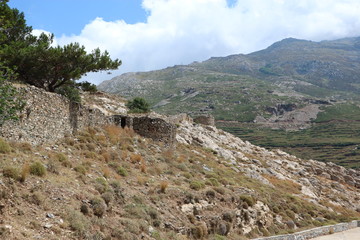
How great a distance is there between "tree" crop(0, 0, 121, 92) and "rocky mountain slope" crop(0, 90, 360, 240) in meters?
4.74

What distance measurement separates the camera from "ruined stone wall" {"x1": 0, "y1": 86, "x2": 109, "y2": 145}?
1414 centimetres

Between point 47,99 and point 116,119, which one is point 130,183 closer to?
point 47,99

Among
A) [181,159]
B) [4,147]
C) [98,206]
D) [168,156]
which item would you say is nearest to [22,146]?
[4,147]

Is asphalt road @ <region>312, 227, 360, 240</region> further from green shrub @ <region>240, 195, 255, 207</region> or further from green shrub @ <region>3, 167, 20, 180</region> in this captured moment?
green shrub @ <region>3, 167, 20, 180</region>

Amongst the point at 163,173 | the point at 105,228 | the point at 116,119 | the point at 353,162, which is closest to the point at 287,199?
the point at 163,173

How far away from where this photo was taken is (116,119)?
24.2 m

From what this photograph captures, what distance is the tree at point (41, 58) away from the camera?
64.3 feet

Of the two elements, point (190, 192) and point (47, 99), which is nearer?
point (190, 192)

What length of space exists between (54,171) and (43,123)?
4.60 meters

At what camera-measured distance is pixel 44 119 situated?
1609 centimetres

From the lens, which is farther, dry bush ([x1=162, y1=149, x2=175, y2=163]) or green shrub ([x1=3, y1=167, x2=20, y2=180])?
dry bush ([x1=162, y1=149, x2=175, y2=163])

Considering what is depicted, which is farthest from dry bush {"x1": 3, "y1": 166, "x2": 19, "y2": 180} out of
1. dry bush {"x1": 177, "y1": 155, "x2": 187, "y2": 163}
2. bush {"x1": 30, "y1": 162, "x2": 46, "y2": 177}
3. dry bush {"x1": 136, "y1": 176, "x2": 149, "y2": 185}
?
dry bush {"x1": 177, "y1": 155, "x2": 187, "y2": 163}

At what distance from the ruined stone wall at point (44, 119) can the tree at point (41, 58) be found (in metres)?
3.75

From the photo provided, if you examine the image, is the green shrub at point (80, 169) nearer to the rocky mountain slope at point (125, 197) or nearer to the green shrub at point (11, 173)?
the rocky mountain slope at point (125, 197)
